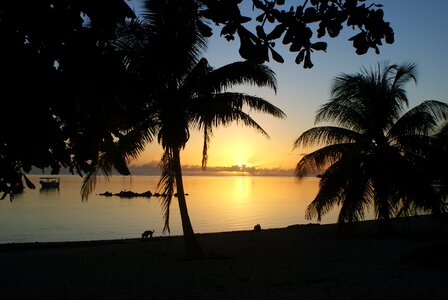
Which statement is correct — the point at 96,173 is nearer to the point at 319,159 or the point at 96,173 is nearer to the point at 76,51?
the point at 319,159

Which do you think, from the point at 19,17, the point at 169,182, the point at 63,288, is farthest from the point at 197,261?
the point at 19,17

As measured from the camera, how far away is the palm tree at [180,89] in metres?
11.9

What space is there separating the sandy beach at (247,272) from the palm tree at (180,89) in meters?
2.05

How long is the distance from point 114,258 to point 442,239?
10681 millimetres

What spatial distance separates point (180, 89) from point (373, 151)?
7.82m

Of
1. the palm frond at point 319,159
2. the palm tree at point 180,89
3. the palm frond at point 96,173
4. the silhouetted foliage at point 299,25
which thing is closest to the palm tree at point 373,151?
the palm frond at point 319,159

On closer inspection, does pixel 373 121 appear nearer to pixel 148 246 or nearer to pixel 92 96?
pixel 148 246

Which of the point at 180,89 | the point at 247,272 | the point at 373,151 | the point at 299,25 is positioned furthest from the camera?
the point at 373,151

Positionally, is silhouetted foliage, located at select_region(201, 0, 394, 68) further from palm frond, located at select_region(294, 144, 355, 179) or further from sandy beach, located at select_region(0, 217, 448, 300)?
palm frond, located at select_region(294, 144, 355, 179)

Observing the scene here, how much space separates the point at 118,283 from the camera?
10.1 metres

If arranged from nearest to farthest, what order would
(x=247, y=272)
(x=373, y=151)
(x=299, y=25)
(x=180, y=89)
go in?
(x=299, y=25) → (x=247, y=272) → (x=180, y=89) → (x=373, y=151)

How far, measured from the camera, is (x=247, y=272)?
35.2 feet

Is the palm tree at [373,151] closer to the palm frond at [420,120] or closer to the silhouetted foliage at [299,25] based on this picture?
the palm frond at [420,120]

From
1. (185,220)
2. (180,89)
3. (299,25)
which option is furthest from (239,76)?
(299,25)
